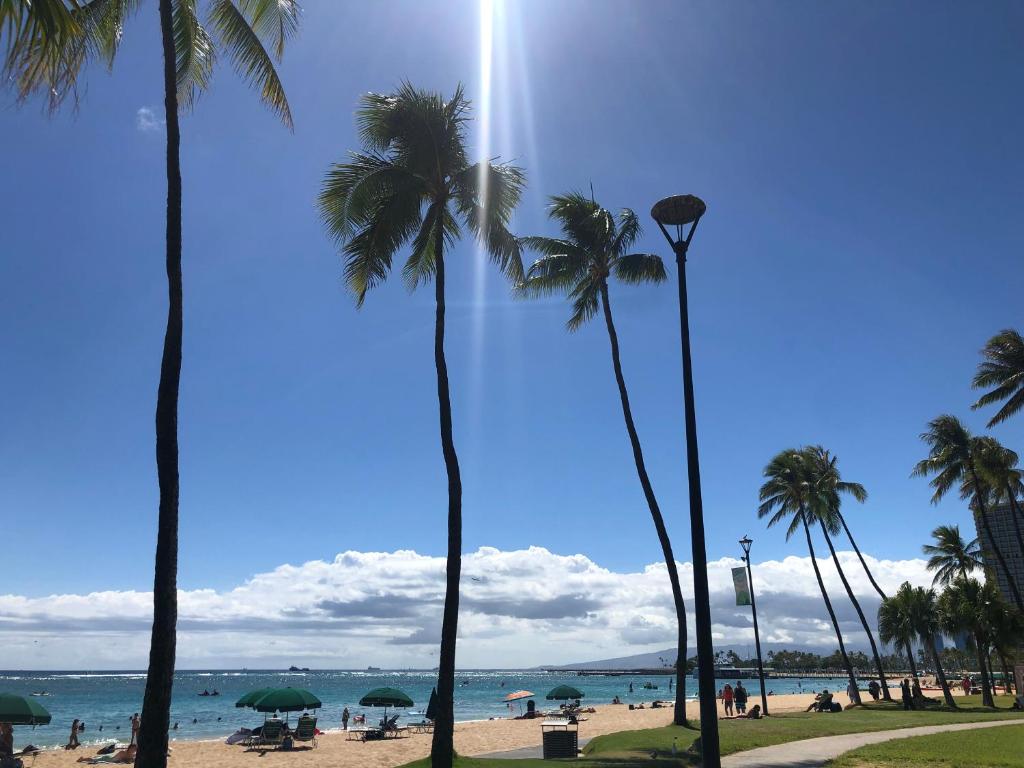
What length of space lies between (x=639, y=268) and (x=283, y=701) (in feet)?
75.6

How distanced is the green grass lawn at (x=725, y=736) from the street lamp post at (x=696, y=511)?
19.5 feet

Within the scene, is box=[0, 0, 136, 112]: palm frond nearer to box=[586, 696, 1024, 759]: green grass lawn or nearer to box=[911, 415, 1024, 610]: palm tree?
box=[586, 696, 1024, 759]: green grass lawn

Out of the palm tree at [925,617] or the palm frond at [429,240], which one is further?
the palm tree at [925,617]

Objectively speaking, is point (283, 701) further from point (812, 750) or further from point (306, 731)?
point (812, 750)

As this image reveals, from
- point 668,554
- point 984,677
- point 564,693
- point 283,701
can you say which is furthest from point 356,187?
point 984,677

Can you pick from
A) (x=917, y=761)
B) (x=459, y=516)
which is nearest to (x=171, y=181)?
(x=459, y=516)

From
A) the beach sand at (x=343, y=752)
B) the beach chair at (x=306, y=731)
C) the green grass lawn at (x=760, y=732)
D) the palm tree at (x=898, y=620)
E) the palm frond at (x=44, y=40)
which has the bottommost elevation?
the beach sand at (x=343, y=752)

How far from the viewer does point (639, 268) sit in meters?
25.8

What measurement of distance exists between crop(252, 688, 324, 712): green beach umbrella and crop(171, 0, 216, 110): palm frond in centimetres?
2435

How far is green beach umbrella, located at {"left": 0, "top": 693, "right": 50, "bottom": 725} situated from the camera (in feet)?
59.3

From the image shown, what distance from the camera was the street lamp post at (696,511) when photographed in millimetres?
8820

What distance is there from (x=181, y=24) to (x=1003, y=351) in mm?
38560

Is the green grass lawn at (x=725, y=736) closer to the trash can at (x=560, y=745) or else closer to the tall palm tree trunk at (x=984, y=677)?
the trash can at (x=560, y=745)

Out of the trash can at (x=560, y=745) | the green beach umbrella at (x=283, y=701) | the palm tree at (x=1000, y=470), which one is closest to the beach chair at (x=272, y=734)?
the green beach umbrella at (x=283, y=701)
